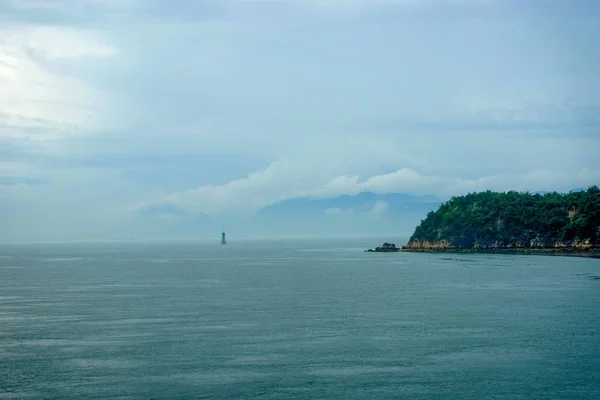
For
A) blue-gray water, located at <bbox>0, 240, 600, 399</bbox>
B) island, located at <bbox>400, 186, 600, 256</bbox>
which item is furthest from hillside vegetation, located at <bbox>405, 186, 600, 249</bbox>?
blue-gray water, located at <bbox>0, 240, 600, 399</bbox>

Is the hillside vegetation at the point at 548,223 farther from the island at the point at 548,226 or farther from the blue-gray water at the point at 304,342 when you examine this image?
the blue-gray water at the point at 304,342

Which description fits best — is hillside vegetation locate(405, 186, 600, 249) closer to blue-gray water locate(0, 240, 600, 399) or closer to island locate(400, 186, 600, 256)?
island locate(400, 186, 600, 256)

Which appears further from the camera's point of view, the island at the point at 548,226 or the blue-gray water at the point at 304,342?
the island at the point at 548,226

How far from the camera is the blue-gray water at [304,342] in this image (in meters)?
36.2

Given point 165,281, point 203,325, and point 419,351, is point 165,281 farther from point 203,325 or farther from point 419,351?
point 419,351

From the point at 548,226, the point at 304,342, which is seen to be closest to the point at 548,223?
the point at 548,226

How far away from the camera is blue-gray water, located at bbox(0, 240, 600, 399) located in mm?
36156

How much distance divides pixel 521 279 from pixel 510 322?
42.1 meters

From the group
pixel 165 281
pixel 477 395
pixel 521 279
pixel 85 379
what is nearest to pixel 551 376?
pixel 477 395

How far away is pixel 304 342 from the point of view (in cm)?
4738

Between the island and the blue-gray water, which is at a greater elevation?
the island

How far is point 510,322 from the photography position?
55844 millimetres

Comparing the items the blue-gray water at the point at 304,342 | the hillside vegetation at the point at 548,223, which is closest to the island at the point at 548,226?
the hillside vegetation at the point at 548,223

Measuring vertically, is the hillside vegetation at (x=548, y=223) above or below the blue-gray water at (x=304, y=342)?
above
